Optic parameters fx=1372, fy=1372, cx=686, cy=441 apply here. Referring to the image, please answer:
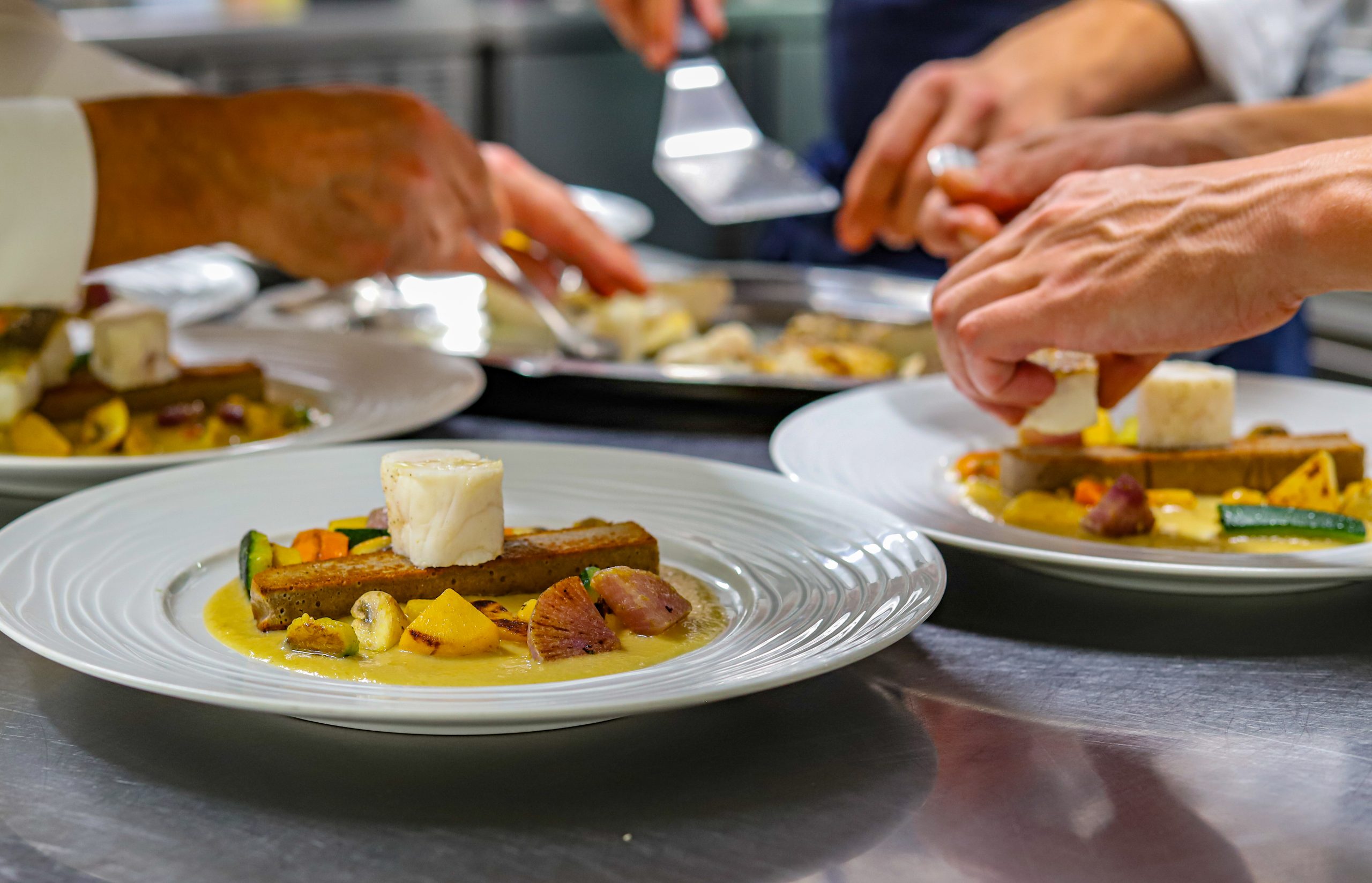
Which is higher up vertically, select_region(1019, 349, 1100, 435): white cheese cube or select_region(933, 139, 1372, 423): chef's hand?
select_region(933, 139, 1372, 423): chef's hand

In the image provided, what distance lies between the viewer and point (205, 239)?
78.0 inches

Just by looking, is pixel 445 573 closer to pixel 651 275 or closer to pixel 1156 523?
pixel 1156 523

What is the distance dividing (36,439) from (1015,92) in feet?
6.16

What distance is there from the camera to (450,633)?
3.63ft

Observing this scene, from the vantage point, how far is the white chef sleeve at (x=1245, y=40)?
2.73 m

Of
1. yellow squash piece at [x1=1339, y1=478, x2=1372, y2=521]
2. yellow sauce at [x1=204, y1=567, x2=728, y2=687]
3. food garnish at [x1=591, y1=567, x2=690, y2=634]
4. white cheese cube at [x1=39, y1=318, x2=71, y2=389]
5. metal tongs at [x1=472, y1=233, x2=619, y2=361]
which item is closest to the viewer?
yellow sauce at [x1=204, y1=567, x2=728, y2=687]

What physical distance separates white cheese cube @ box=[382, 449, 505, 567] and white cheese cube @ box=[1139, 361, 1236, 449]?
864 mm

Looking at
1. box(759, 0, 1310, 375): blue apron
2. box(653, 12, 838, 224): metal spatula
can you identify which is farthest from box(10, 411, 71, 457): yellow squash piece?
box(759, 0, 1310, 375): blue apron

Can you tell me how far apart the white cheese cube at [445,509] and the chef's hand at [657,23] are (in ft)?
5.85

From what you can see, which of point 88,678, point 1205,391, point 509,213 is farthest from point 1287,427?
point 88,678

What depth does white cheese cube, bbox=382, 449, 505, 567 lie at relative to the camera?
47.2 inches

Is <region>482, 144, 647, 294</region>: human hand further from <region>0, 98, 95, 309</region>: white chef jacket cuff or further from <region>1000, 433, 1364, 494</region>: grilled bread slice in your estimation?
<region>1000, 433, 1364, 494</region>: grilled bread slice

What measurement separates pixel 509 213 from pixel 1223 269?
1431 millimetres

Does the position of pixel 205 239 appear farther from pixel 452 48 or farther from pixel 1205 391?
pixel 452 48
